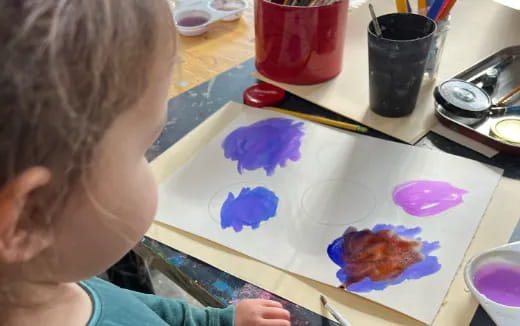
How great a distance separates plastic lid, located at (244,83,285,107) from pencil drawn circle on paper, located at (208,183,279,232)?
0.18 metres

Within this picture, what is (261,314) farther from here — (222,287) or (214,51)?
(214,51)

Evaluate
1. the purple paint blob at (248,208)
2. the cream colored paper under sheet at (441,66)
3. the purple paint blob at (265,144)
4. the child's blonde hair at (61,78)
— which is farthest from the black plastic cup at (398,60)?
the child's blonde hair at (61,78)

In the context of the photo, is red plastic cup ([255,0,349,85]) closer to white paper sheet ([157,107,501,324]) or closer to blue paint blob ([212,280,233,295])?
white paper sheet ([157,107,501,324])

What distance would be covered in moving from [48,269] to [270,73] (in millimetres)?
549

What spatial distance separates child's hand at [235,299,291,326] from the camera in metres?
0.57

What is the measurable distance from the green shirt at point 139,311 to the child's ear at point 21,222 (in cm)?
18

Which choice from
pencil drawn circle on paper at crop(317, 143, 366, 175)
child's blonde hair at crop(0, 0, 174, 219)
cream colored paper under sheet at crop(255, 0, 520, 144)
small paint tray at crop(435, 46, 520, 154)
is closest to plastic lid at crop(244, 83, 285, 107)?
cream colored paper under sheet at crop(255, 0, 520, 144)

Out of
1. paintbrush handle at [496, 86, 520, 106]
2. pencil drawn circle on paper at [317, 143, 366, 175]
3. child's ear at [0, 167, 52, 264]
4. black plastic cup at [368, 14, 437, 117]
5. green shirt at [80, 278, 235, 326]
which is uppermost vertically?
child's ear at [0, 167, 52, 264]

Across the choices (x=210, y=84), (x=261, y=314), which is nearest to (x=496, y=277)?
(x=261, y=314)

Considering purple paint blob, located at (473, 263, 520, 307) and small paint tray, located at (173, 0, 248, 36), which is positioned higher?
small paint tray, located at (173, 0, 248, 36)

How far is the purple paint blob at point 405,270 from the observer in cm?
60

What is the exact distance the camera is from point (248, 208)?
0.71 metres

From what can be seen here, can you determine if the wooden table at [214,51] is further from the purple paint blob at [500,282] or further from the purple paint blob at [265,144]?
the purple paint blob at [500,282]

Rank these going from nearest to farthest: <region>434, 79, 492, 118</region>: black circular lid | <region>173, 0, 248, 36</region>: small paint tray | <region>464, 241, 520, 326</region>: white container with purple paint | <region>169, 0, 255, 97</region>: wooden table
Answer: <region>464, 241, 520, 326</region>: white container with purple paint
<region>434, 79, 492, 118</region>: black circular lid
<region>169, 0, 255, 97</region>: wooden table
<region>173, 0, 248, 36</region>: small paint tray
